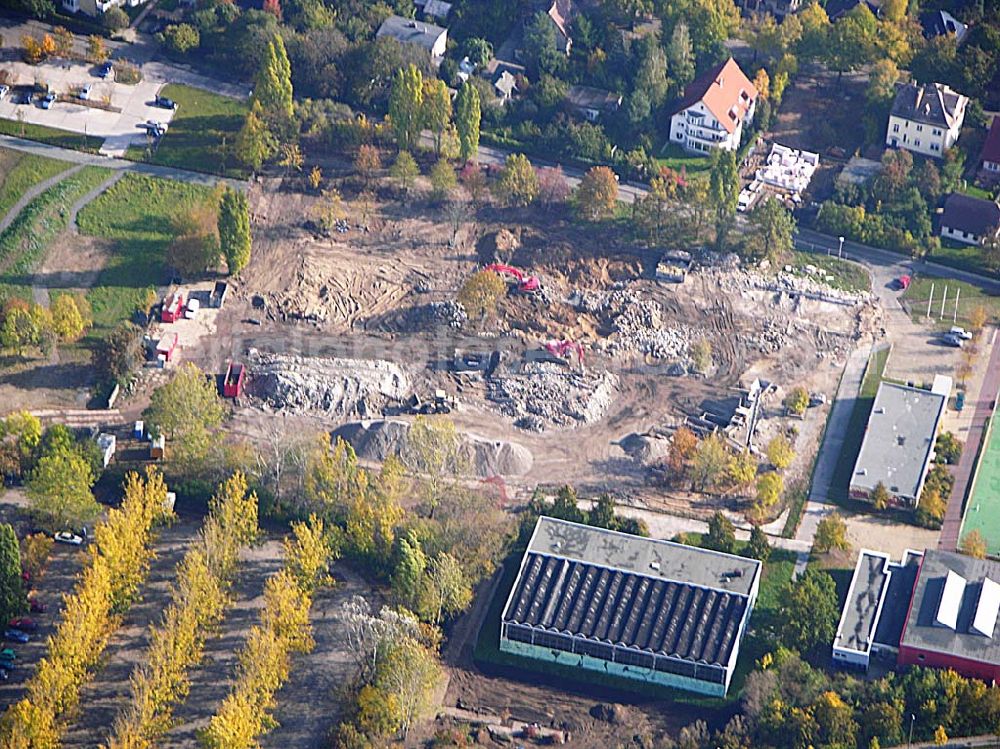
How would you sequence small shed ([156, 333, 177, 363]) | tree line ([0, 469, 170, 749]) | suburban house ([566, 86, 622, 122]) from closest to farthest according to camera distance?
tree line ([0, 469, 170, 749])
small shed ([156, 333, 177, 363])
suburban house ([566, 86, 622, 122])

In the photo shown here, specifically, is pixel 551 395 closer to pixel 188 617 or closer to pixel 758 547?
pixel 758 547

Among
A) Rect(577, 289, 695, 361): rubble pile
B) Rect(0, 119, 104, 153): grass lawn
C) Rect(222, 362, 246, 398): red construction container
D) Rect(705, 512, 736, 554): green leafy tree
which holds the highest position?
Rect(0, 119, 104, 153): grass lawn

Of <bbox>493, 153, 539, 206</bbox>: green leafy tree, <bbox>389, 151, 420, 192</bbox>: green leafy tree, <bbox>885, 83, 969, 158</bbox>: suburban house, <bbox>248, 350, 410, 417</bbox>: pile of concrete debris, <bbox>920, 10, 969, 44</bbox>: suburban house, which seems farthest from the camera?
<bbox>920, 10, 969, 44</bbox>: suburban house

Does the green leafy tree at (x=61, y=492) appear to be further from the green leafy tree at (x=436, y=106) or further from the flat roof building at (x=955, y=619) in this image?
the flat roof building at (x=955, y=619)

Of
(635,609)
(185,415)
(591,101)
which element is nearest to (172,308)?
(185,415)

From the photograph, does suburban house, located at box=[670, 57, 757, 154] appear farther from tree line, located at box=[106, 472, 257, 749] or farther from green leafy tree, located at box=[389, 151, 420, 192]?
tree line, located at box=[106, 472, 257, 749]

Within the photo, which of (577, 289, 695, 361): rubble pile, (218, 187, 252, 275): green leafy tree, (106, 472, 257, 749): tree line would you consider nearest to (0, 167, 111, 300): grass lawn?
(218, 187, 252, 275): green leafy tree
